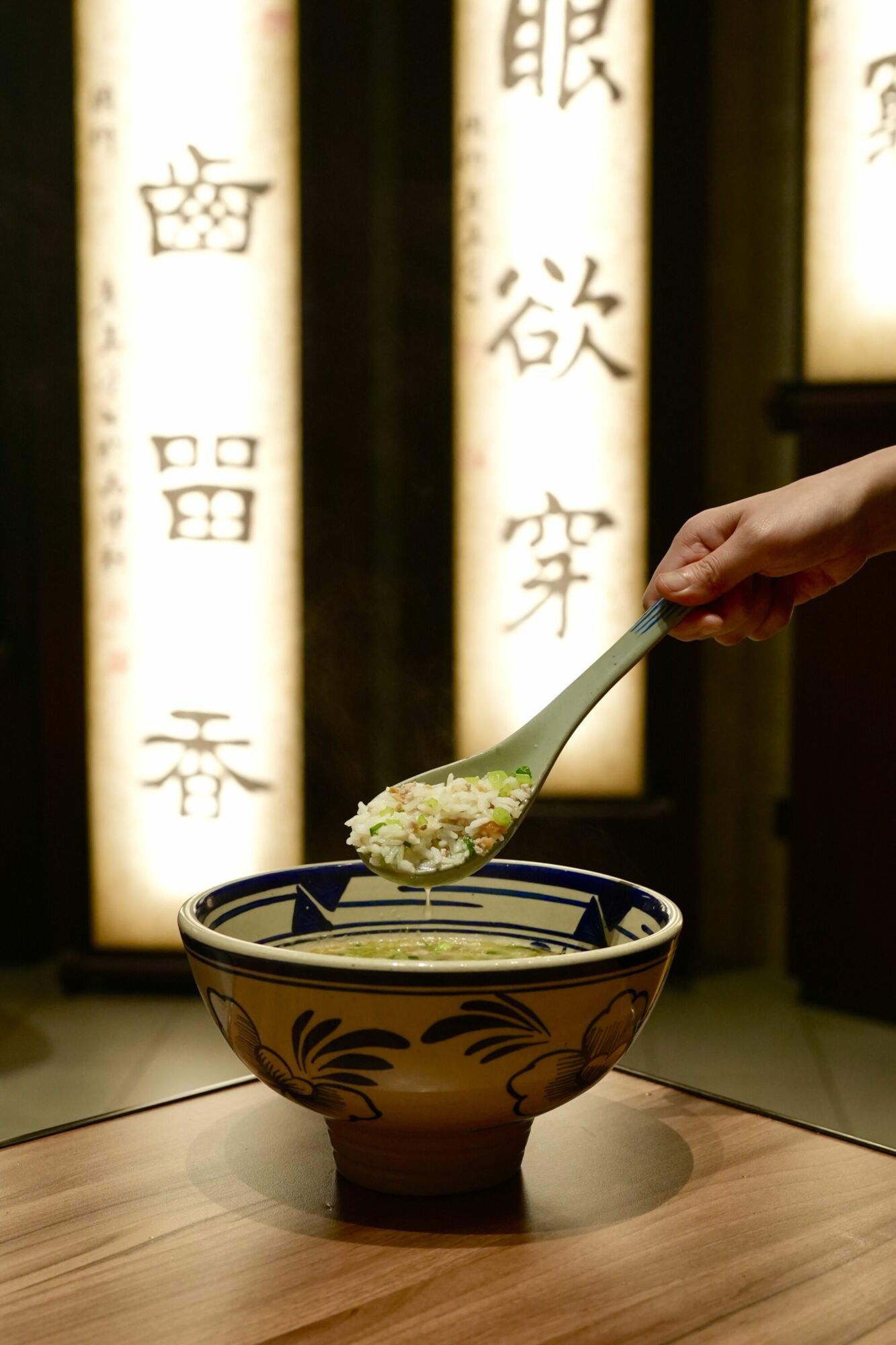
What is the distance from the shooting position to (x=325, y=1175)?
2.54 ft

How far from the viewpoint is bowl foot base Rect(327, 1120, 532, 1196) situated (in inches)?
28.9

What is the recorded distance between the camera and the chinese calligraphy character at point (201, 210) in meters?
2.72

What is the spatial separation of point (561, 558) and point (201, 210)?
1.07 metres

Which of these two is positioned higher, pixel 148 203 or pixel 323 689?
pixel 148 203

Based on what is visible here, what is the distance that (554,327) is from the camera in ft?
9.17

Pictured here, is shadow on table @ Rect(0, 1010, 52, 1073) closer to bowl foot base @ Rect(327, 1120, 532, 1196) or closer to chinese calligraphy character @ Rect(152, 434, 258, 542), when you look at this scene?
chinese calligraphy character @ Rect(152, 434, 258, 542)

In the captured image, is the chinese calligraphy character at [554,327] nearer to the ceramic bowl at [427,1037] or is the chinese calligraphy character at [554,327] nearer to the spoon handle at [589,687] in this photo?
the spoon handle at [589,687]

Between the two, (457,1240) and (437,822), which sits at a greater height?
(437,822)

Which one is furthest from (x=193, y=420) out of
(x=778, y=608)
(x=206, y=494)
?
(x=778, y=608)

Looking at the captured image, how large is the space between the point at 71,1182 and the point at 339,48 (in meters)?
2.69

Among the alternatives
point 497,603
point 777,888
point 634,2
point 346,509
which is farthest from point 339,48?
point 777,888

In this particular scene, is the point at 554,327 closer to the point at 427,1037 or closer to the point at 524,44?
the point at 524,44

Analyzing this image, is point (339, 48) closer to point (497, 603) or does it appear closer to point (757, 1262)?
point (497, 603)

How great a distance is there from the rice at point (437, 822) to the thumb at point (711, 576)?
20 cm
